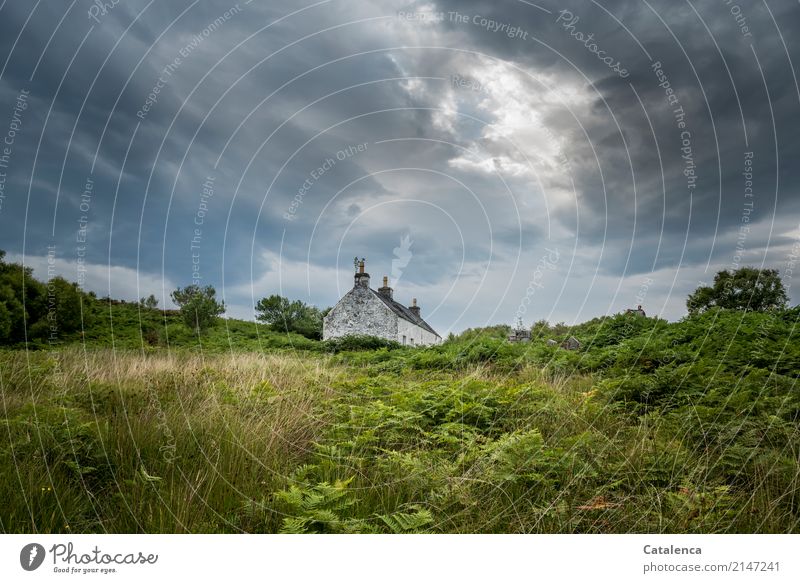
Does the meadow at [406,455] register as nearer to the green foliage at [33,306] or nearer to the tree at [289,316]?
the green foliage at [33,306]

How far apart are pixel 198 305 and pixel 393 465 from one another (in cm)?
2325

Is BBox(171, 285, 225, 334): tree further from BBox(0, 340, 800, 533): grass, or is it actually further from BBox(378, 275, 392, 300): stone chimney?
BBox(0, 340, 800, 533): grass

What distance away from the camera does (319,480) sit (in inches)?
144

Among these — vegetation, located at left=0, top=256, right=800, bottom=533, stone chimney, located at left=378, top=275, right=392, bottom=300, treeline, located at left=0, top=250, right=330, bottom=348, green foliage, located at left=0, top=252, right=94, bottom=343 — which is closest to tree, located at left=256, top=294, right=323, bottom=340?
treeline, located at left=0, top=250, right=330, bottom=348

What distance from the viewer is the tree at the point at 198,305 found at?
2416cm

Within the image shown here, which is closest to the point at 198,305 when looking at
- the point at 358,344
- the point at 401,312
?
the point at 358,344

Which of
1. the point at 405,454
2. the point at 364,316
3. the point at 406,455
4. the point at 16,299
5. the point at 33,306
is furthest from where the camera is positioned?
the point at 364,316

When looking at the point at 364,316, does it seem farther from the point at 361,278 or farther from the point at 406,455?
the point at 406,455

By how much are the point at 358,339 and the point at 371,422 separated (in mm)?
21043

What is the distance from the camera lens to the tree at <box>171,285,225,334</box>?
2416 cm

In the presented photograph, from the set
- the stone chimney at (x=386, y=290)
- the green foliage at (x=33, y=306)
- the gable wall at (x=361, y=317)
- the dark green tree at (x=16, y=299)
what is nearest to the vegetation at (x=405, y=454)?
the green foliage at (x=33, y=306)

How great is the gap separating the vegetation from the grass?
18mm

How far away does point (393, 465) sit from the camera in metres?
3.87
